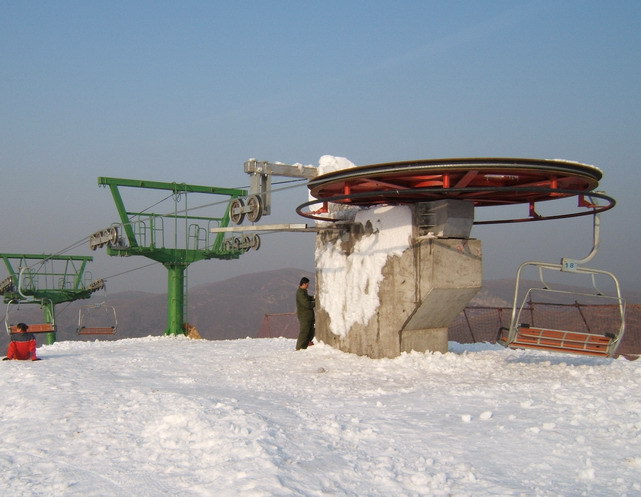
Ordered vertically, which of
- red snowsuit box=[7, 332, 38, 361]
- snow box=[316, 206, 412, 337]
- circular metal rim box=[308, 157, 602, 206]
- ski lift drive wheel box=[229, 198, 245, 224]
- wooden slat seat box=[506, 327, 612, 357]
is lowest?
red snowsuit box=[7, 332, 38, 361]

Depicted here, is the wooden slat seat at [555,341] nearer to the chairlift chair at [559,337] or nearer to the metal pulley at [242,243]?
the chairlift chair at [559,337]

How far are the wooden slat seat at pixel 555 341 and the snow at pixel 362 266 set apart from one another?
9.50 feet

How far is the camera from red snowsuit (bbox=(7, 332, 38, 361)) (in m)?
11.9

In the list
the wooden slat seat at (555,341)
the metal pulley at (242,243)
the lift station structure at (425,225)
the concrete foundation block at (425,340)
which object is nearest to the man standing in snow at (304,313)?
the lift station structure at (425,225)

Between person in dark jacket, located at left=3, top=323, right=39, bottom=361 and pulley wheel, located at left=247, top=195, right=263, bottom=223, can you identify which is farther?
pulley wheel, located at left=247, top=195, right=263, bottom=223

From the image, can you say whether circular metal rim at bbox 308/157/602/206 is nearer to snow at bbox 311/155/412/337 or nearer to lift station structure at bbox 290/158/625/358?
lift station structure at bbox 290/158/625/358

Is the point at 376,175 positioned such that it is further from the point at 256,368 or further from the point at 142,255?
the point at 142,255

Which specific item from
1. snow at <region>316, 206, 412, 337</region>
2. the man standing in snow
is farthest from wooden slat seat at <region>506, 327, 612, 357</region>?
the man standing in snow

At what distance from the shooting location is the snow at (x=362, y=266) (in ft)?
39.4

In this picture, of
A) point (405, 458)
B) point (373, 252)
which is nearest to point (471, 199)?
point (373, 252)

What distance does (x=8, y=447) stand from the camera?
594 cm

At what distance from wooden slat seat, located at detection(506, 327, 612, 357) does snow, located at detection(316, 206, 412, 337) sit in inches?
114

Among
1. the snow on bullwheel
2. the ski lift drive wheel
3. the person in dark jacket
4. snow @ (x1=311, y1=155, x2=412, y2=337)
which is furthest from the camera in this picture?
the ski lift drive wheel

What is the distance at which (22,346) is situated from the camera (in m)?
12.0
